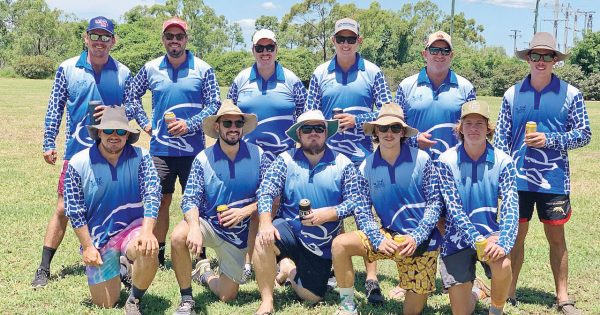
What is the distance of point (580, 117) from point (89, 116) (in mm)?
4816

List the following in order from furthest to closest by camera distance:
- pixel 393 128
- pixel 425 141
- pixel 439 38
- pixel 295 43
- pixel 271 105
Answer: pixel 295 43
pixel 271 105
pixel 439 38
pixel 425 141
pixel 393 128

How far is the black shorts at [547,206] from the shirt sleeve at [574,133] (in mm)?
484

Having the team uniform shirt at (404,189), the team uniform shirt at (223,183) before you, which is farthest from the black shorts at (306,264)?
the team uniform shirt at (404,189)

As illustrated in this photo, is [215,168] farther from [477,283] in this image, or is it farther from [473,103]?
[477,283]

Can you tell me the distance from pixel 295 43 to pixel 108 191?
69125 mm

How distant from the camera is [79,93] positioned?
6.64 m

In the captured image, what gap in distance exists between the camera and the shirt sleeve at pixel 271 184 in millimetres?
5711

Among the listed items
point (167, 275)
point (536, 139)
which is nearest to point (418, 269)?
point (536, 139)

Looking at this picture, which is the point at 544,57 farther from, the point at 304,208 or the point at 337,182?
the point at 304,208

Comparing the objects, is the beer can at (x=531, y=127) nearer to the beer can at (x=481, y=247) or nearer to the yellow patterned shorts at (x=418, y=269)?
the beer can at (x=481, y=247)

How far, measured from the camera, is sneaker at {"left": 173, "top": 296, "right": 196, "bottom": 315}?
220 inches

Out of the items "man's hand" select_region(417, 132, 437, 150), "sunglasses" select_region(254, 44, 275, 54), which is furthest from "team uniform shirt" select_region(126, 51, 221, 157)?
"man's hand" select_region(417, 132, 437, 150)

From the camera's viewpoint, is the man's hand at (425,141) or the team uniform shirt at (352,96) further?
the team uniform shirt at (352,96)

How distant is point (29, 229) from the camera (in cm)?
852
